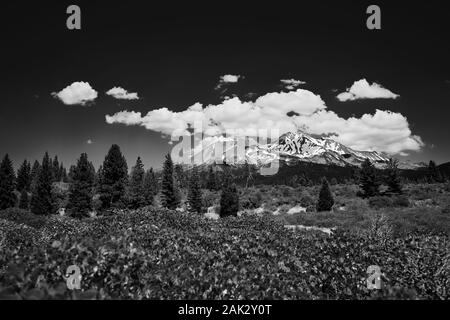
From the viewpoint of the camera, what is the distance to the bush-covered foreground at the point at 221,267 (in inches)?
154

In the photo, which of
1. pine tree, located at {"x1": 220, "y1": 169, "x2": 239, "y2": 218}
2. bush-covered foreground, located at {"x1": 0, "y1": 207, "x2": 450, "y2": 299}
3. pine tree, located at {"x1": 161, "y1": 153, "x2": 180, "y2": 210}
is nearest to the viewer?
bush-covered foreground, located at {"x1": 0, "y1": 207, "x2": 450, "y2": 299}

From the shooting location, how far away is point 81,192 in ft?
124

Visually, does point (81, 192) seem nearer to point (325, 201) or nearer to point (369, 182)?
point (325, 201)

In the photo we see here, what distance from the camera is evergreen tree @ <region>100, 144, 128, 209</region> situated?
34.8 meters

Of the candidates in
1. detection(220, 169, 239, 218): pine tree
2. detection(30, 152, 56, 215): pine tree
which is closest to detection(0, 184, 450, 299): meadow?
detection(220, 169, 239, 218): pine tree

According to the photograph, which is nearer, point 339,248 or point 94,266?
point 94,266

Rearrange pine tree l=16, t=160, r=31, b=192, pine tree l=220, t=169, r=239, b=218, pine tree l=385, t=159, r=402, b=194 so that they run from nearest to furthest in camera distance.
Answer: pine tree l=220, t=169, r=239, b=218 → pine tree l=385, t=159, r=402, b=194 → pine tree l=16, t=160, r=31, b=192

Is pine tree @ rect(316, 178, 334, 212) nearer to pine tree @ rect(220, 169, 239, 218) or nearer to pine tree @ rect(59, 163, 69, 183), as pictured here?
pine tree @ rect(220, 169, 239, 218)

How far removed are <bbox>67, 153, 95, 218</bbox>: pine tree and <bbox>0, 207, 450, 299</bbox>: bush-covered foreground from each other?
109ft

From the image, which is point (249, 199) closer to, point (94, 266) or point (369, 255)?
point (369, 255)

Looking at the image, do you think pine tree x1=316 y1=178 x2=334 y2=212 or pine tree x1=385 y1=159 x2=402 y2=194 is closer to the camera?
pine tree x1=316 y1=178 x2=334 y2=212
